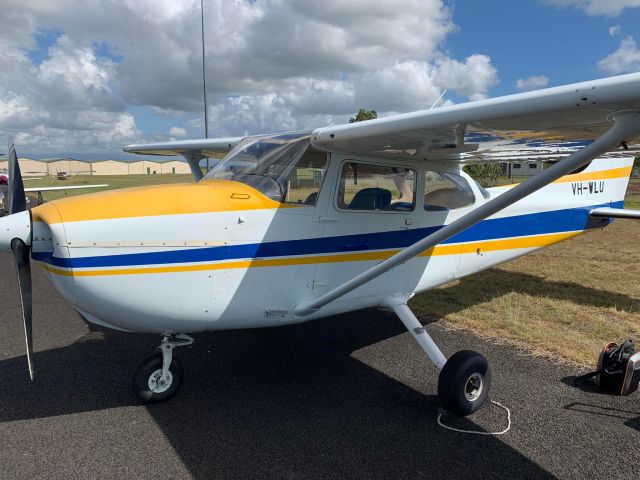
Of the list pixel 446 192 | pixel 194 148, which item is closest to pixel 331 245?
pixel 446 192

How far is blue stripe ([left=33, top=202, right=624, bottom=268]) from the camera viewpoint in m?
2.98

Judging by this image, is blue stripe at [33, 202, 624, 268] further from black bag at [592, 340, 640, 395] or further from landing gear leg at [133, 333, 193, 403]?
black bag at [592, 340, 640, 395]

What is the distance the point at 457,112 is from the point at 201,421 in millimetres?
2607

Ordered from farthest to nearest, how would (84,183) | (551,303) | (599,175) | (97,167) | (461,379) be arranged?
(97,167) → (84,183) → (599,175) → (551,303) → (461,379)

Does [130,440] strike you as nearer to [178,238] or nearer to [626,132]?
[178,238]

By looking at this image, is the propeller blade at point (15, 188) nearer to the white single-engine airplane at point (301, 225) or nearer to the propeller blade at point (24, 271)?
the white single-engine airplane at point (301, 225)

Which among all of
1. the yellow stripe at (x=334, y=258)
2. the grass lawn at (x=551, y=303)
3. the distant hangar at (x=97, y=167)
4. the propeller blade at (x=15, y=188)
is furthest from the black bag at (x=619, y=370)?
the distant hangar at (x=97, y=167)

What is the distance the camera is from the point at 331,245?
370 cm

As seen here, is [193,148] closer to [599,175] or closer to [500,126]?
[500,126]

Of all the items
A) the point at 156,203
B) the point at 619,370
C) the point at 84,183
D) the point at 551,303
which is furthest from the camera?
the point at 84,183

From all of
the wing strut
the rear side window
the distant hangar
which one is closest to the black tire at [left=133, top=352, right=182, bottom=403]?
the wing strut

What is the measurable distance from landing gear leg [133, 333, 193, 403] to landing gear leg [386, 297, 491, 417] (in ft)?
5.99

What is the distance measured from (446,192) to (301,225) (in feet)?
6.07

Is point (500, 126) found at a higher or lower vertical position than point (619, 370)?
higher
